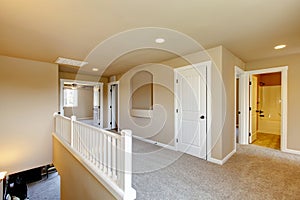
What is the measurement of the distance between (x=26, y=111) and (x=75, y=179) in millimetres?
2458

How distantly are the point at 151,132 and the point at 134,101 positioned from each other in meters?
1.47

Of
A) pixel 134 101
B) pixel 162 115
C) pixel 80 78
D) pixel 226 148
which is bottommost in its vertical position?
pixel 226 148

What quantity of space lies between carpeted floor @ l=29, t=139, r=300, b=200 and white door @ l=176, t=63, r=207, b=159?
0.91 ft

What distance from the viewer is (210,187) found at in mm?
2072

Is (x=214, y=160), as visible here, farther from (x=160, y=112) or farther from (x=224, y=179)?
(x=160, y=112)

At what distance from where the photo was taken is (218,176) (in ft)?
7.78

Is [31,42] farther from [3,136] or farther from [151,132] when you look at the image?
[151,132]

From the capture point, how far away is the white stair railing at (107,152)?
1.50m

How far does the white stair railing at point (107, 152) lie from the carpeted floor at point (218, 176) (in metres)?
0.52

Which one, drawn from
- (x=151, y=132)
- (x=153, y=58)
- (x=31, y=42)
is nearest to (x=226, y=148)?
(x=151, y=132)

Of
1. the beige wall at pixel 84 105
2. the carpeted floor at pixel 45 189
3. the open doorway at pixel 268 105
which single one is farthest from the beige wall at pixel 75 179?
the beige wall at pixel 84 105

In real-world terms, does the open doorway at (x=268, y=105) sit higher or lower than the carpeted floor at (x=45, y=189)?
higher

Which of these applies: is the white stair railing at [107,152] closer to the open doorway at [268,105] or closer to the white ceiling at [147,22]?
the white ceiling at [147,22]

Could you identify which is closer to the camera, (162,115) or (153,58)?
(153,58)
